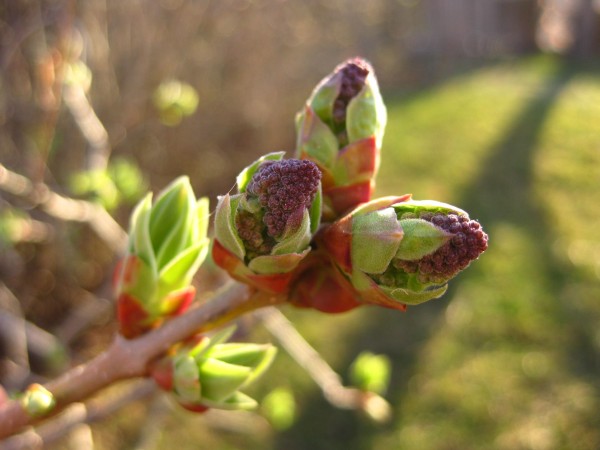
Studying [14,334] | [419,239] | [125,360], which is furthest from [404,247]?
[14,334]

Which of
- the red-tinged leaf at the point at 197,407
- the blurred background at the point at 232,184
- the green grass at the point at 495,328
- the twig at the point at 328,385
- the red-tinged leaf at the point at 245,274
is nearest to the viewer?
the red-tinged leaf at the point at 245,274

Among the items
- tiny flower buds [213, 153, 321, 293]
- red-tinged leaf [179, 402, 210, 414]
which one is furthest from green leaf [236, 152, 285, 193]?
red-tinged leaf [179, 402, 210, 414]

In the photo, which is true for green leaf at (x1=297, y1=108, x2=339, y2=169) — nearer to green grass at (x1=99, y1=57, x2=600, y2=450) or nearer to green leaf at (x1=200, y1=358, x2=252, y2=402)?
green leaf at (x1=200, y1=358, x2=252, y2=402)

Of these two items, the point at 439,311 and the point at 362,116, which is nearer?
the point at 362,116

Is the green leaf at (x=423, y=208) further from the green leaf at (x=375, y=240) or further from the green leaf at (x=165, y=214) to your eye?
the green leaf at (x=165, y=214)

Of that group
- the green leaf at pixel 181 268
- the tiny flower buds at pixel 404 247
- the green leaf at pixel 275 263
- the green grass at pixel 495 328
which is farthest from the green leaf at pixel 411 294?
the green grass at pixel 495 328

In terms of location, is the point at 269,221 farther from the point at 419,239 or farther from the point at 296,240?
the point at 419,239
